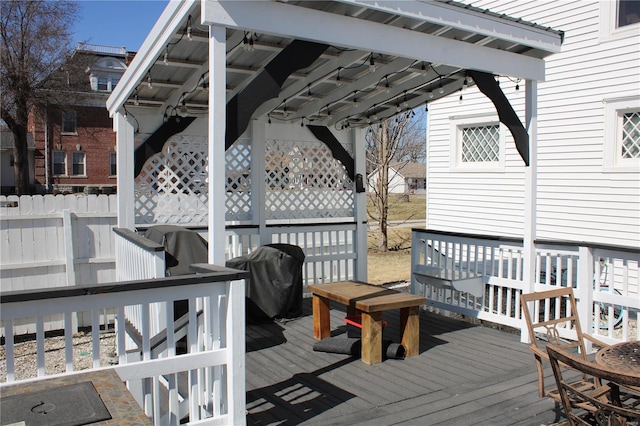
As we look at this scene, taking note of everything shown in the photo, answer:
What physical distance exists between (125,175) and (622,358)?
4.97 m

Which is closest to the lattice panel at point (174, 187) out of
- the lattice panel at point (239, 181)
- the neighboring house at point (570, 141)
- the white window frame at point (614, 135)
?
the lattice panel at point (239, 181)

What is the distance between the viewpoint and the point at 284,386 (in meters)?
3.88

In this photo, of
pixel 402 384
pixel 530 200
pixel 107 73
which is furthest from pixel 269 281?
pixel 107 73

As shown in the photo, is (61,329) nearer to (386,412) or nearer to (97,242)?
(97,242)

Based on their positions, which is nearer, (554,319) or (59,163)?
(554,319)

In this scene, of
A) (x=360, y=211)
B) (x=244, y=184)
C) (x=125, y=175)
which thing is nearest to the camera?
(x=125, y=175)

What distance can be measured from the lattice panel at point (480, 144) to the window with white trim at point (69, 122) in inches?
1018

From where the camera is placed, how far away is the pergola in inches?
132

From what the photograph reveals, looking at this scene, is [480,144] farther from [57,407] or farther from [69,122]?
[69,122]

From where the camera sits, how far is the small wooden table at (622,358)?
97.1 inches

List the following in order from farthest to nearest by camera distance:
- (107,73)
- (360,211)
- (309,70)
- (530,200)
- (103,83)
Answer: (103,83) → (107,73) → (360,211) → (309,70) → (530,200)

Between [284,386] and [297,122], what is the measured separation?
13.0 feet

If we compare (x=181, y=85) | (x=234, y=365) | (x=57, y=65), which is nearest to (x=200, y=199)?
(x=181, y=85)

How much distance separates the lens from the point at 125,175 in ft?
18.6
